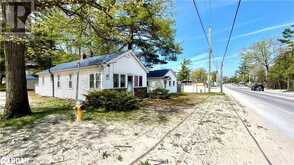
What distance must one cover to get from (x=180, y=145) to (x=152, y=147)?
757mm

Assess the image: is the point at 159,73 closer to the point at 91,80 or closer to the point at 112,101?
the point at 91,80

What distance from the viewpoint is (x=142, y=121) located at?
9.92 m

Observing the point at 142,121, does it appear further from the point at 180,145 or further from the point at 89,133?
the point at 180,145

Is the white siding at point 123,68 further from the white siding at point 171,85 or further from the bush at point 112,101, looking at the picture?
the white siding at point 171,85

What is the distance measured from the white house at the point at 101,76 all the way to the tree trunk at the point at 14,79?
238 inches

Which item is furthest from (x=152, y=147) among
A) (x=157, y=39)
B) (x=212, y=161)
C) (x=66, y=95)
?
(x=157, y=39)

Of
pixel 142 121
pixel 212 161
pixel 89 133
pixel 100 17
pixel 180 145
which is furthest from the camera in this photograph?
pixel 100 17

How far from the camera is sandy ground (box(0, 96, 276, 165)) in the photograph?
17.8ft

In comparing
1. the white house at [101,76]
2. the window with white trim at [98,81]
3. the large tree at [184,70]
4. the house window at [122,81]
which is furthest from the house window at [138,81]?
the large tree at [184,70]

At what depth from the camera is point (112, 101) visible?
1300 centimetres

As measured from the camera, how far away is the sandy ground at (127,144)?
5.43 metres

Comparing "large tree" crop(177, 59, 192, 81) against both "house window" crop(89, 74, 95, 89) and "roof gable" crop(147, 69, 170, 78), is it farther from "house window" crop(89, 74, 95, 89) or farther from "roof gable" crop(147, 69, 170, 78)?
"house window" crop(89, 74, 95, 89)

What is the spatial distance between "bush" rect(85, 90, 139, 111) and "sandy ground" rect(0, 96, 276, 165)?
12.2ft

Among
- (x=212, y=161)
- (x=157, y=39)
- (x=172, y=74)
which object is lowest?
(x=212, y=161)
